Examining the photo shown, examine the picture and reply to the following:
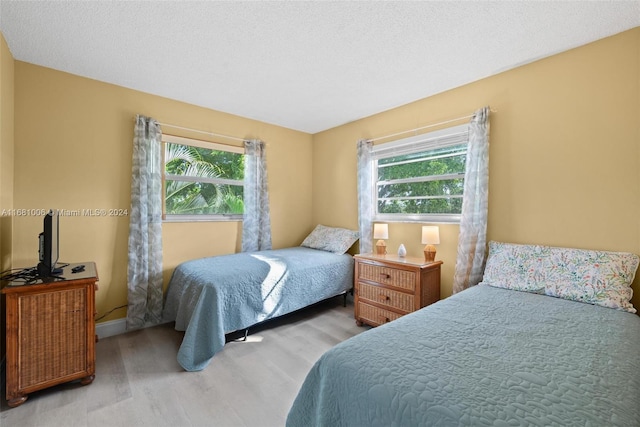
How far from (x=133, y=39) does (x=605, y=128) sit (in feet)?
11.4

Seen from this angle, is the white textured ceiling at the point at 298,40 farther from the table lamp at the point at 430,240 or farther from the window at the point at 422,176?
the table lamp at the point at 430,240

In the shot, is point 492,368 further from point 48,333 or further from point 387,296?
point 48,333

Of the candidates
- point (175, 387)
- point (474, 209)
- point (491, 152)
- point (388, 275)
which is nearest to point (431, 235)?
point (474, 209)

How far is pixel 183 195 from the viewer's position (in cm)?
331

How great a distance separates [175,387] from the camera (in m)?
1.94

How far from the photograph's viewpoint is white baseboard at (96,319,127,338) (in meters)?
2.67

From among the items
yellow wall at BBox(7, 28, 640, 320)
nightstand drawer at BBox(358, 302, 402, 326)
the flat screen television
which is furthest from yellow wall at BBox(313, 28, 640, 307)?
the flat screen television

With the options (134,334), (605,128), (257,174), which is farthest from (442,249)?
(134,334)

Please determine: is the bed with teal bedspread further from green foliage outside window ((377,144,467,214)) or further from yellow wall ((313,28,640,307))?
green foliage outside window ((377,144,467,214))

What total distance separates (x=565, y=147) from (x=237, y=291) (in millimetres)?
2934

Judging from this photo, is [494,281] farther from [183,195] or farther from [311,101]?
[183,195]

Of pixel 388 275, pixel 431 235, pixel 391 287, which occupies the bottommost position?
pixel 391 287

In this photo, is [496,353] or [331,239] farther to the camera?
[331,239]

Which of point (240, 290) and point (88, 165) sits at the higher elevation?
point (88, 165)
